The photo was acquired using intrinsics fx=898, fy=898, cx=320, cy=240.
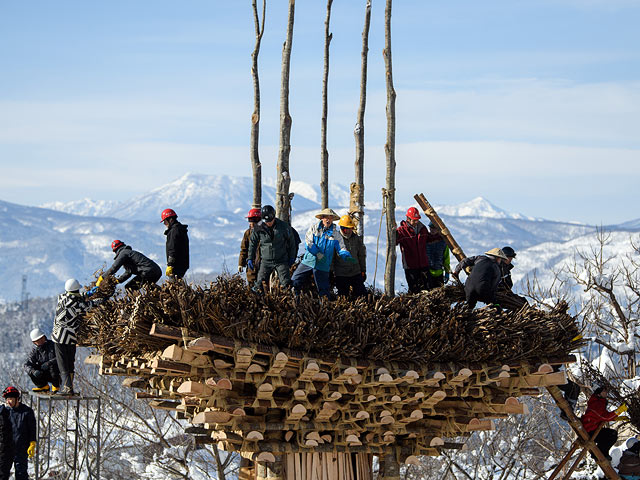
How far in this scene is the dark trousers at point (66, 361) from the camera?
12.9m

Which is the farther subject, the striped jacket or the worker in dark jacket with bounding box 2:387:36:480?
the worker in dark jacket with bounding box 2:387:36:480

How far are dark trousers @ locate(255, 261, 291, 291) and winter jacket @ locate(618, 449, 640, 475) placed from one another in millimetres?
6379

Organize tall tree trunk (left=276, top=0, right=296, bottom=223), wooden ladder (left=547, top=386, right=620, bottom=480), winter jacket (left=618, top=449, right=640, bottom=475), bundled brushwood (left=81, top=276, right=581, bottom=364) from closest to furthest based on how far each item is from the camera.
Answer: bundled brushwood (left=81, top=276, right=581, bottom=364) < wooden ladder (left=547, top=386, right=620, bottom=480) < winter jacket (left=618, top=449, right=640, bottom=475) < tall tree trunk (left=276, top=0, right=296, bottom=223)

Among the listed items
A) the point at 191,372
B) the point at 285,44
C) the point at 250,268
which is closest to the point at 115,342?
the point at 191,372

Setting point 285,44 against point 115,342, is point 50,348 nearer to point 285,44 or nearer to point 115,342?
point 115,342

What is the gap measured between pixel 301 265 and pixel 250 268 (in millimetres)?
858

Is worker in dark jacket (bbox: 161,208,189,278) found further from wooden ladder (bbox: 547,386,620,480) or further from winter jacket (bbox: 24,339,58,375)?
wooden ladder (bbox: 547,386,620,480)

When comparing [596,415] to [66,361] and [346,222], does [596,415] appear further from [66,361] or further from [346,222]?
[66,361]

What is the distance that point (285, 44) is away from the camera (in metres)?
15.3

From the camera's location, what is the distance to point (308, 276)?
12273 mm

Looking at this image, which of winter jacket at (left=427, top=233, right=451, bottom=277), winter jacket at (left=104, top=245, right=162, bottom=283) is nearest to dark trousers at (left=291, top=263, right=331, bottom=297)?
winter jacket at (left=104, top=245, right=162, bottom=283)

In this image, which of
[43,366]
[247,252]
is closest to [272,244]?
[247,252]

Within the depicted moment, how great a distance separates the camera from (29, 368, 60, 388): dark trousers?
13336mm

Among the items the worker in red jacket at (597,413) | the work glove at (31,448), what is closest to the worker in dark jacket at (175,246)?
the work glove at (31,448)
